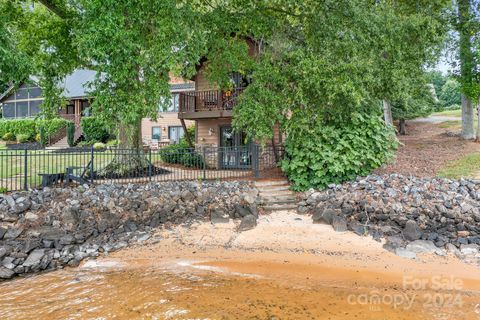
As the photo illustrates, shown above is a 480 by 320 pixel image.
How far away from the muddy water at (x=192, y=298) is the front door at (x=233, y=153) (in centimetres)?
820

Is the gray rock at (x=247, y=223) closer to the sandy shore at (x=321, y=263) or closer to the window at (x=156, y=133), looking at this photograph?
the sandy shore at (x=321, y=263)

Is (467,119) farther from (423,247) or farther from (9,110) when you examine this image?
(9,110)

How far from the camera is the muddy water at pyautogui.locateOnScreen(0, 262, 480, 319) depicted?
5785 mm

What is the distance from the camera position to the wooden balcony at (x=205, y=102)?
55.4 ft

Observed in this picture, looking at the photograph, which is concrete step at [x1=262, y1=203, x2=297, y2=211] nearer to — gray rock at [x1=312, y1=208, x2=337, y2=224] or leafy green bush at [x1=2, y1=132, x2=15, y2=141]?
gray rock at [x1=312, y1=208, x2=337, y2=224]

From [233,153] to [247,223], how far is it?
720 cm

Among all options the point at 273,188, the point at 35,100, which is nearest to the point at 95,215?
the point at 273,188

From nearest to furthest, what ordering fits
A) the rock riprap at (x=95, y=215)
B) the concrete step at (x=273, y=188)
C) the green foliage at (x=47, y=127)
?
the rock riprap at (x=95, y=215) → the concrete step at (x=273, y=188) → the green foliage at (x=47, y=127)

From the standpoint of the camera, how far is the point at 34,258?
27.2ft

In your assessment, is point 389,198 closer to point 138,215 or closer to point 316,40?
point 316,40

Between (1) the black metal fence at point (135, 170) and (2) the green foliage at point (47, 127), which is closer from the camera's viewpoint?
(1) the black metal fence at point (135, 170)

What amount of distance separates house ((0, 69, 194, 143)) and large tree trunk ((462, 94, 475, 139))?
53.9ft

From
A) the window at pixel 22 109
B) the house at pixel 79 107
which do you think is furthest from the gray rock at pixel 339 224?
the window at pixel 22 109

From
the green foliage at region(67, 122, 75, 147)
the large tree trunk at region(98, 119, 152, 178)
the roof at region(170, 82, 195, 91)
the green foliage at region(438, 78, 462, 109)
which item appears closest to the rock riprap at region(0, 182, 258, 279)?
the large tree trunk at region(98, 119, 152, 178)
